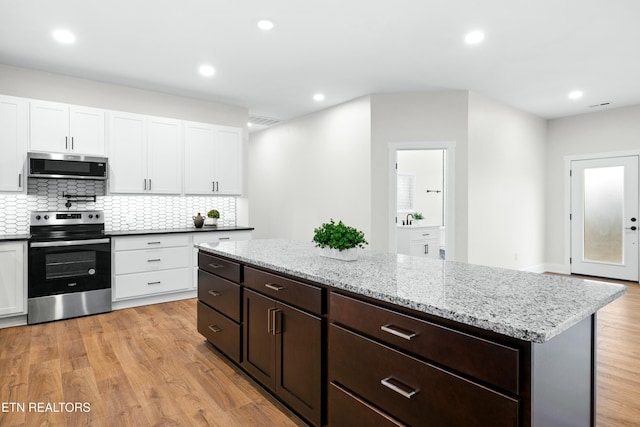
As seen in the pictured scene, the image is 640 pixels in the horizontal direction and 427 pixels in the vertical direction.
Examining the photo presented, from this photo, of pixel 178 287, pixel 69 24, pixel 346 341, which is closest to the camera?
pixel 346 341

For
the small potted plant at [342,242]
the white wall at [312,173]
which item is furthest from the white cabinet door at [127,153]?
the small potted plant at [342,242]

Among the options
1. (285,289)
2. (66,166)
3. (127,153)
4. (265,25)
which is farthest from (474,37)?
(66,166)

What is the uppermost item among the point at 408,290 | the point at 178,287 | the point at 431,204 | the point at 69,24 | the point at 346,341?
the point at 69,24

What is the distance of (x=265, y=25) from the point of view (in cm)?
326

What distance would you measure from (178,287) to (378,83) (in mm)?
3672

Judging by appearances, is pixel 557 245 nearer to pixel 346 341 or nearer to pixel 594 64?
pixel 594 64

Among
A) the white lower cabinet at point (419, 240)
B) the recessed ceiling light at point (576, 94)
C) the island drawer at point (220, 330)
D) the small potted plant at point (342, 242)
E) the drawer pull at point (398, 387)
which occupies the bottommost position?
the island drawer at point (220, 330)

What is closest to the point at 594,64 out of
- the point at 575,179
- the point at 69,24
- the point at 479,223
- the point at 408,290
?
the point at 479,223

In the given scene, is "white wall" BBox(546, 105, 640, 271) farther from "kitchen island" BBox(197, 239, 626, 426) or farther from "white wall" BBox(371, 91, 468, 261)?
"kitchen island" BBox(197, 239, 626, 426)

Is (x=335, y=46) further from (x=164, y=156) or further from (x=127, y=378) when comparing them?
(x=127, y=378)

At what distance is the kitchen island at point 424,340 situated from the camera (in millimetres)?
1116

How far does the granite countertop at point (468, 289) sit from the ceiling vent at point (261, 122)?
15.1 ft

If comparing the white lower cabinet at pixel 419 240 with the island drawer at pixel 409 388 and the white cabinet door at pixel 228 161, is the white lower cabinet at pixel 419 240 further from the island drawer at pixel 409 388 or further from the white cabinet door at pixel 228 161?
the island drawer at pixel 409 388

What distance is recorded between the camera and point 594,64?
417 centimetres
